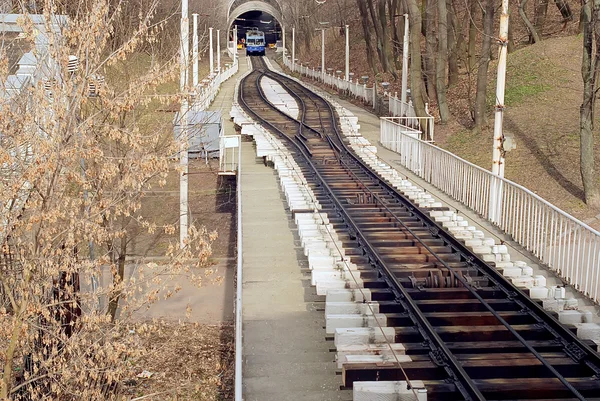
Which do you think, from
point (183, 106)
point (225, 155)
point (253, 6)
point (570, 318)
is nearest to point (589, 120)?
point (183, 106)

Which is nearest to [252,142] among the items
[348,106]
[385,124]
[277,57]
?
[385,124]

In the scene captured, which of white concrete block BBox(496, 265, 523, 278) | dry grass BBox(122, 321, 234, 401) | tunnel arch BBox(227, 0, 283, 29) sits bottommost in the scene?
dry grass BBox(122, 321, 234, 401)

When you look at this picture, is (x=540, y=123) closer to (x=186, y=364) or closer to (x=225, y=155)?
(x=225, y=155)

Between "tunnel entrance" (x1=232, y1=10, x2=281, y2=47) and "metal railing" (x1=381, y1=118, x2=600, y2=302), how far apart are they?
112 meters

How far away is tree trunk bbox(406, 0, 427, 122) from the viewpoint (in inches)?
1241

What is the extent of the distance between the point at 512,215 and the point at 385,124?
14487 millimetres

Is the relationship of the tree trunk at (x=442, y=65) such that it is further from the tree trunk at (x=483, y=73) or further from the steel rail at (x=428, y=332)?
the steel rail at (x=428, y=332)

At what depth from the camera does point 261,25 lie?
141000 mm

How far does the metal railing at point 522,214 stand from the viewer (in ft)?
37.6

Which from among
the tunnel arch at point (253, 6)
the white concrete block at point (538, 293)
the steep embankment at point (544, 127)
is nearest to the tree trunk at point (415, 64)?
the steep embankment at point (544, 127)

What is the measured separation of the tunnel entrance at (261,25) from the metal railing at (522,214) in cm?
11195

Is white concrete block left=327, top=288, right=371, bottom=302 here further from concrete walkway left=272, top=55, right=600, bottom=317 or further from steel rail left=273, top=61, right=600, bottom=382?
concrete walkway left=272, top=55, right=600, bottom=317

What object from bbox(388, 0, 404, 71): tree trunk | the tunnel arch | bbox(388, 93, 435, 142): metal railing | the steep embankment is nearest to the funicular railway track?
the steep embankment

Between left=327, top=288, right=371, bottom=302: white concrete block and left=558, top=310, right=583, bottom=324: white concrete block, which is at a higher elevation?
left=327, top=288, right=371, bottom=302: white concrete block
